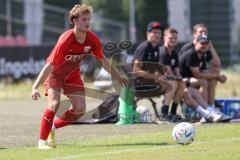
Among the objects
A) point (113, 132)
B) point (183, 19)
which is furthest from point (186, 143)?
point (183, 19)

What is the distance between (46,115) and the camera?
12352mm

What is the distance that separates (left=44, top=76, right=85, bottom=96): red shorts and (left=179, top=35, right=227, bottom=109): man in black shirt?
15.4 feet

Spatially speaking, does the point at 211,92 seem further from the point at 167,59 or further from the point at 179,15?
the point at 179,15

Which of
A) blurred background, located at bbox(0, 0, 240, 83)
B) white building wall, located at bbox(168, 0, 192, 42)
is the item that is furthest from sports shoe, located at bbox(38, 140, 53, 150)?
white building wall, located at bbox(168, 0, 192, 42)

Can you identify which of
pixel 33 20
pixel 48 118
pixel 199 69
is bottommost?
pixel 48 118

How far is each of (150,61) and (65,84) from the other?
4.26 meters

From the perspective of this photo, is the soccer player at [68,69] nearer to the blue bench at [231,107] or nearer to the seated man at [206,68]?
the seated man at [206,68]

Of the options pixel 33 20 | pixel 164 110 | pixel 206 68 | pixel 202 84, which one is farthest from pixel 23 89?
pixel 33 20

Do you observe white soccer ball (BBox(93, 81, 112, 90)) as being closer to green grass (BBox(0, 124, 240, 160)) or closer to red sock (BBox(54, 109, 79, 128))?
green grass (BBox(0, 124, 240, 160))

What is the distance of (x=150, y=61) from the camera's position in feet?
54.9

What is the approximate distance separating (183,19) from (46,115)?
3443cm

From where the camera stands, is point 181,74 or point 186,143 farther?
point 181,74

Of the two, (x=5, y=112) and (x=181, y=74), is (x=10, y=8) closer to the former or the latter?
(x=5, y=112)

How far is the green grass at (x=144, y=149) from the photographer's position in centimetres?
1070
